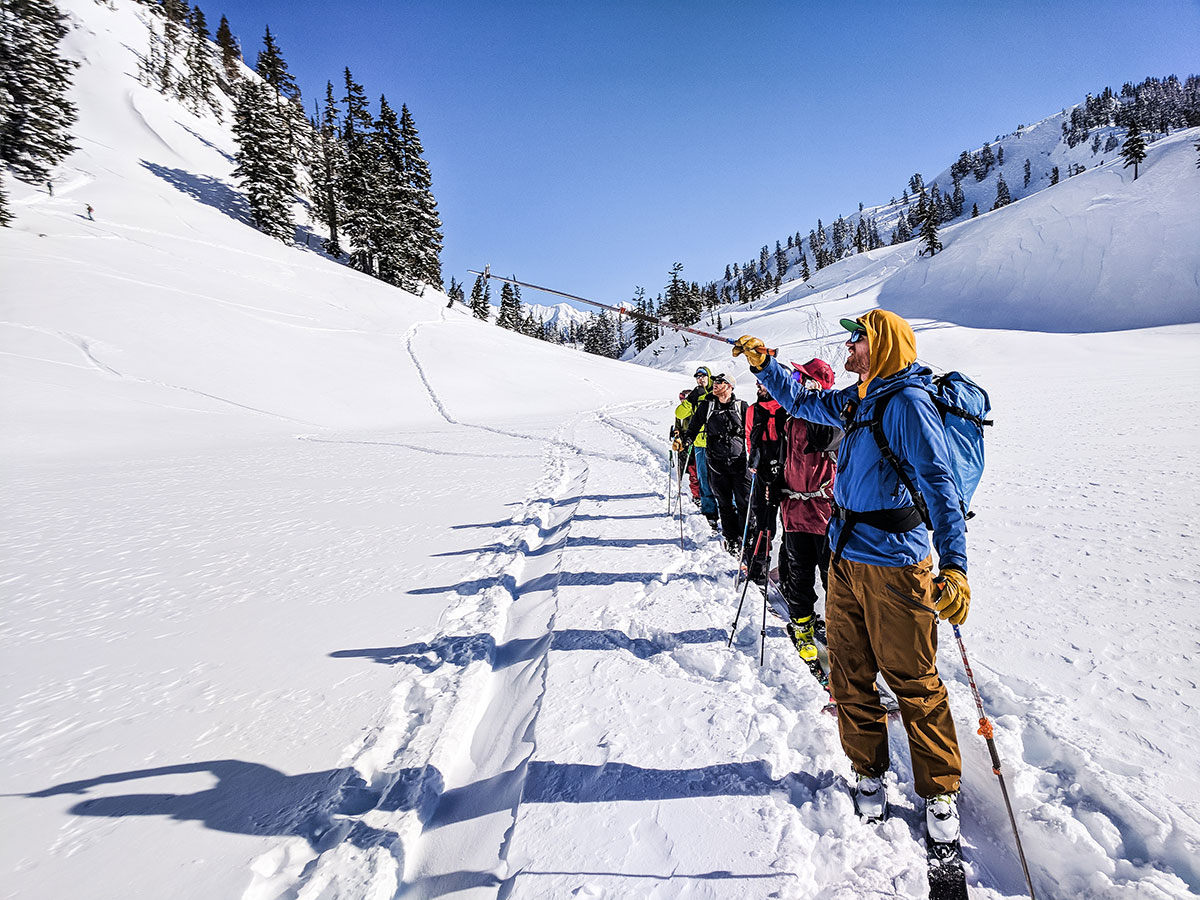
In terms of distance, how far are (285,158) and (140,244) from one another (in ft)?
53.5

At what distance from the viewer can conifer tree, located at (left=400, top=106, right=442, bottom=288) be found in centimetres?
4359

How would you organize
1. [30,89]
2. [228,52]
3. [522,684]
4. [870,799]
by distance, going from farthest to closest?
[228,52], [30,89], [522,684], [870,799]

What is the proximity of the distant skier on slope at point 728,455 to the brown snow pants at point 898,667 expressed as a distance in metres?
3.36

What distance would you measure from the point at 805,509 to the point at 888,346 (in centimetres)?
203

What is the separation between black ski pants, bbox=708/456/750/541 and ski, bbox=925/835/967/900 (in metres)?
3.82

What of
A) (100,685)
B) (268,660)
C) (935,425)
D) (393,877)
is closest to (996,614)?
(935,425)

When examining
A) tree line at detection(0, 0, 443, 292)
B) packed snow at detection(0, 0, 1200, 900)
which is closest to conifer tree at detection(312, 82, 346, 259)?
tree line at detection(0, 0, 443, 292)

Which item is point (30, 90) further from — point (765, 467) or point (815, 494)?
point (815, 494)

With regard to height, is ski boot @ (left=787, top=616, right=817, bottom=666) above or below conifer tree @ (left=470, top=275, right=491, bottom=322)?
below

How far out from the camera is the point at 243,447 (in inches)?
625

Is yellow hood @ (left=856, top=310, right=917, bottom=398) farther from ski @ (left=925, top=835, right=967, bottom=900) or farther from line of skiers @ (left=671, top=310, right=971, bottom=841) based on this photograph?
ski @ (left=925, top=835, right=967, bottom=900)

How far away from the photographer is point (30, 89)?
28.6m

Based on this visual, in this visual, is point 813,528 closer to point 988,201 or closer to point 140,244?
point 140,244

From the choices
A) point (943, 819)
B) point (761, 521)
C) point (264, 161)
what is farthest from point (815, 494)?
point (264, 161)
